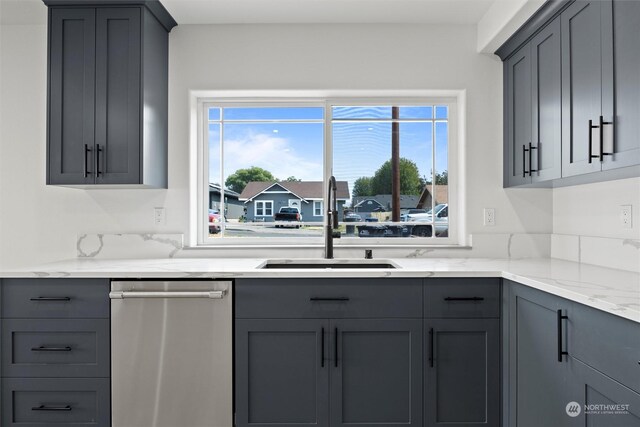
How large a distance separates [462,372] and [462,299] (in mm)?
356

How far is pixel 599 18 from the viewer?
1666mm

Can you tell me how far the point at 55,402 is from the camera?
203 cm

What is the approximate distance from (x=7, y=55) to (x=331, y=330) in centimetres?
273

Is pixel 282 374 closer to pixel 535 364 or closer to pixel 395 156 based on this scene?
pixel 535 364

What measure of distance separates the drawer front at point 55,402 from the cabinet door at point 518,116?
2.49 metres

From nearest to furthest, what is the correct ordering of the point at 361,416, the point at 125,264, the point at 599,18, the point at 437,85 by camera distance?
the point at 599,18 → the point at 361,416 → the point at 125,264 → the point at 437,85

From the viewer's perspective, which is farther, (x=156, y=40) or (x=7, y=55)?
(x=7, y=55)

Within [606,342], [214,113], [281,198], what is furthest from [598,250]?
[214,113]

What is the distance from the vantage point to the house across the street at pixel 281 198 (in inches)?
112

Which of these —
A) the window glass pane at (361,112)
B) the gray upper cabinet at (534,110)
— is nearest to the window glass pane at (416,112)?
the window glass pane at (361,112)

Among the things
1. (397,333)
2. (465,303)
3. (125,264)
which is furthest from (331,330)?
(125,264)

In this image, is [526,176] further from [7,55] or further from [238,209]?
[7,55]

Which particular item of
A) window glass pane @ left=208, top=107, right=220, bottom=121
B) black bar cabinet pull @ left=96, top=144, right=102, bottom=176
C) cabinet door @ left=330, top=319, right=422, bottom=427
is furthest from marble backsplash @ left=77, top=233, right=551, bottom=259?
window glass pane @ left=208, top=107, right=220, bottom=121

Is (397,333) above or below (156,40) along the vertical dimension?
below
